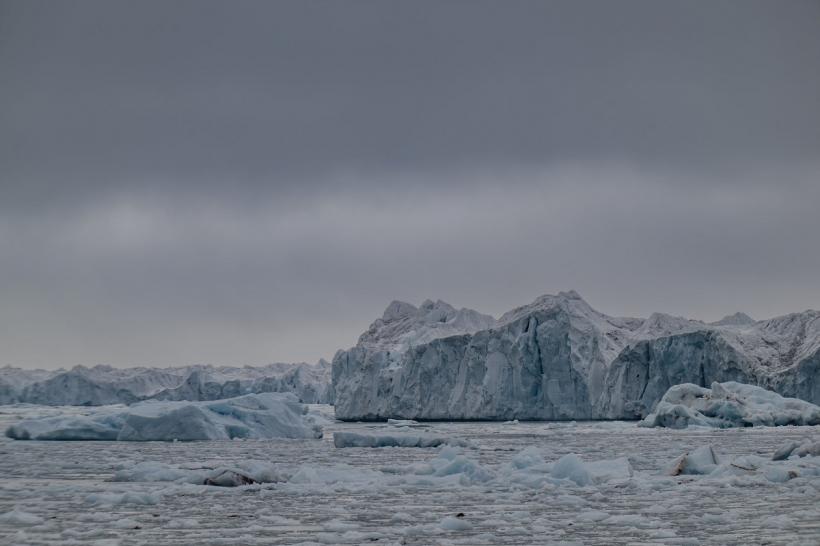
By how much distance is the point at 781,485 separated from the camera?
1238cm

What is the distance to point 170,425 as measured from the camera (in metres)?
25.9

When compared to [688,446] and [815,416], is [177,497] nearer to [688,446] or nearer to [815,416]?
[688,446]

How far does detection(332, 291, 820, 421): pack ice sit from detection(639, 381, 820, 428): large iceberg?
265 inches

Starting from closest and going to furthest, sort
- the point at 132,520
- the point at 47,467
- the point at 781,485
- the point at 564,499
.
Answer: the point at 132,520 < the point at 564,499 < the point at 781,485 < the point at 47,467

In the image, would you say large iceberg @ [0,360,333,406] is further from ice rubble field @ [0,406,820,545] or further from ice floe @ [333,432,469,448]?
ice rubble field @ [0,406,820,545]

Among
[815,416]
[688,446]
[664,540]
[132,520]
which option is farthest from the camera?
[815,416]

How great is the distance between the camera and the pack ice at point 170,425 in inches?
1014

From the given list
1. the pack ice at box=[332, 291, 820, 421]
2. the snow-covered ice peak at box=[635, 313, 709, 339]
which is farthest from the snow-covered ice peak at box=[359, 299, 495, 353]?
the snow-covered ice peak at box=[635, 313, 709, 339]

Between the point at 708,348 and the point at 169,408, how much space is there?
26.4 m

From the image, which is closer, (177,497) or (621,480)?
(177,497)

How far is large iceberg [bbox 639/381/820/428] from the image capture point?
1320 inches

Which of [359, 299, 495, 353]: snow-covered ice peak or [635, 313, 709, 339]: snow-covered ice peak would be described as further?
[359, 299, 495, 353]: snow-covered ice peak

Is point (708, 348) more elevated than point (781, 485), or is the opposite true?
point (708, 348)

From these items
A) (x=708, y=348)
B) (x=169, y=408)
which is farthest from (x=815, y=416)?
(x=169, y=408)
